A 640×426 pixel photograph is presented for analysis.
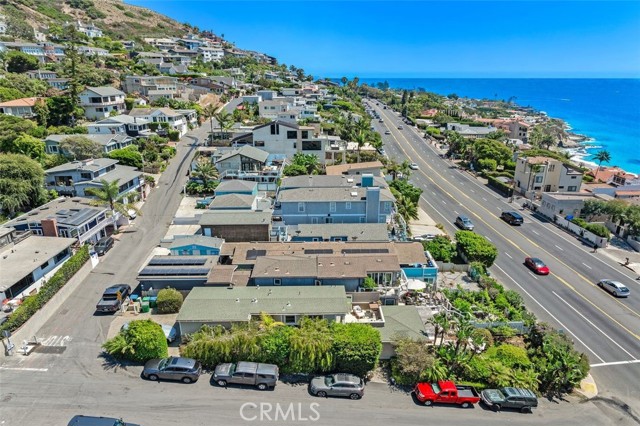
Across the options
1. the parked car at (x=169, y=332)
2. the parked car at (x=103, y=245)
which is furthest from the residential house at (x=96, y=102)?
the parked car at (x=169, y=332)

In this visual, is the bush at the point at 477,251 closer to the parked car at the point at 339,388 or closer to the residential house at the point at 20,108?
the parked car at the point at 339,388

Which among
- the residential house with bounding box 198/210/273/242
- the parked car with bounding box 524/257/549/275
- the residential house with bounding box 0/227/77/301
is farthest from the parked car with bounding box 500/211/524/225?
the residential house with bounding box 0/227/77/301

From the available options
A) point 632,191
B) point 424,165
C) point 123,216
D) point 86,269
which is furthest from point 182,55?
point 632,191

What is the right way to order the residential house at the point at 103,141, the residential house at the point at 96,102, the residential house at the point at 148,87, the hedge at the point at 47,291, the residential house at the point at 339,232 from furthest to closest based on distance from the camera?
the residential house at the point at 148,87 → the residential house at the point at 96,102 → the residential house at the point at 103,141 → the residential house at the point at 339,232 → the hedge at the point at 47,291

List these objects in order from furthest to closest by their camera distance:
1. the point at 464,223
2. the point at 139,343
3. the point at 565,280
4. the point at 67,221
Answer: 1. the point at 464,223
2. the point at 565,280
3. the point at 67,221
4. the point at 139,343

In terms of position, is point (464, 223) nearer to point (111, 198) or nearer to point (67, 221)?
point (111, 198)

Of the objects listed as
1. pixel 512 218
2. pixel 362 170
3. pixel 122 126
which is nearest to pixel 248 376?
pixel 362 170

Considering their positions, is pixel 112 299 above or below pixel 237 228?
below
